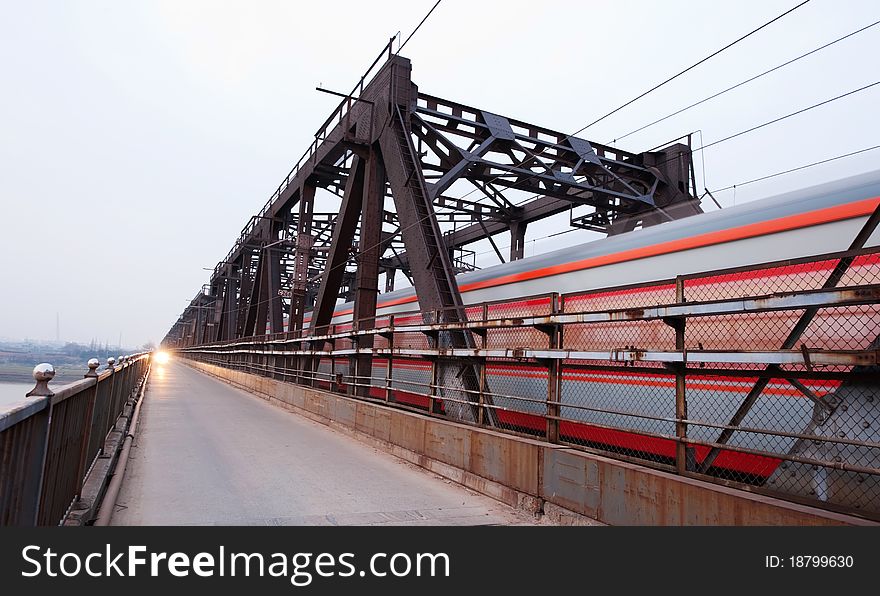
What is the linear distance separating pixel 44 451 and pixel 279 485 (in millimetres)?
4082

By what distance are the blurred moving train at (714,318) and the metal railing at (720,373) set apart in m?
0.02

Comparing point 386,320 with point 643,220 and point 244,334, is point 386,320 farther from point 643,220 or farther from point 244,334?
point 244,334

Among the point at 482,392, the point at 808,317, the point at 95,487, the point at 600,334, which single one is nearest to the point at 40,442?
the point at 95,487

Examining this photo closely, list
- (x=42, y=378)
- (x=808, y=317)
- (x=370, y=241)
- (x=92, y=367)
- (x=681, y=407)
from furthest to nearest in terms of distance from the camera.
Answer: (x=370, y=241)
(x=92, y=367)
(x=681, y=407)
(x=808, y=317)
(x=42, y=378)

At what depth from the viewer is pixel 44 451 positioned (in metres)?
3.48

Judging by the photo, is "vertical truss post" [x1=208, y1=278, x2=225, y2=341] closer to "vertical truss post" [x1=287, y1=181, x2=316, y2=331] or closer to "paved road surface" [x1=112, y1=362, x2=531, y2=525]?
"vertical truss post" [x1=287, y1=181, x2=316, y2=331]

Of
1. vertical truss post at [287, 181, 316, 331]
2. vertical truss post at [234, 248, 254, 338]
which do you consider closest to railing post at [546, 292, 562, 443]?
vertical truss post at [287, 181, 316, 331]

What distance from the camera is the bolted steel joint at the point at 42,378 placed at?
3293mm

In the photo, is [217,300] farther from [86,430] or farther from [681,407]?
[681,407]

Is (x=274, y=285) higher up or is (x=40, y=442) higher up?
(x=274, y=285)

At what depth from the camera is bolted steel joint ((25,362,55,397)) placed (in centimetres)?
329

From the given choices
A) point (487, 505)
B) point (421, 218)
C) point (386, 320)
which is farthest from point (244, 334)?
point (487, 505)

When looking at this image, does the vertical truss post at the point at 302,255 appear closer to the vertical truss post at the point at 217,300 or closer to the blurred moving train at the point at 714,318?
the blurred moving train at the point at 714,318
